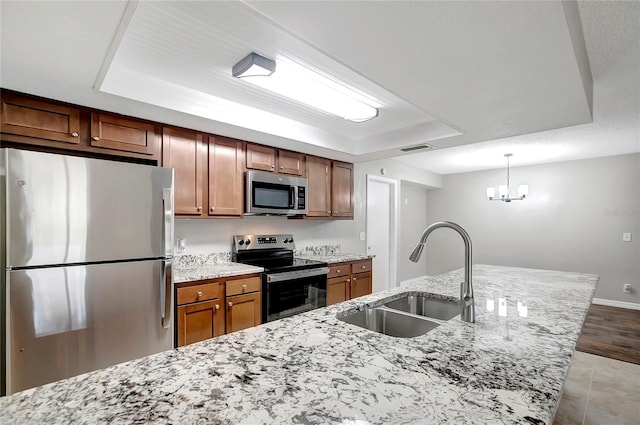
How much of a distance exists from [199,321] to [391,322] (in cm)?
153

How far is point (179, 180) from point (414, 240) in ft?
17.4

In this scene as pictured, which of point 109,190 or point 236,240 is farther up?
point 109,190

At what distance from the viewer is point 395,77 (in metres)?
1.71

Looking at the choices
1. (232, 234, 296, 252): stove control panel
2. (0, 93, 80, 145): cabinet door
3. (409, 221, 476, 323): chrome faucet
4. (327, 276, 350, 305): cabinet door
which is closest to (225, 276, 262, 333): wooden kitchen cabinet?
(232, 234, 296, 252): stove control panel

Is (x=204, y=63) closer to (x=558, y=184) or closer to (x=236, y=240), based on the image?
(x=236, y=240)

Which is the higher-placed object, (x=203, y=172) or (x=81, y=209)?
(x=203, y=172)

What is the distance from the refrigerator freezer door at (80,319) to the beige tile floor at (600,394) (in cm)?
292

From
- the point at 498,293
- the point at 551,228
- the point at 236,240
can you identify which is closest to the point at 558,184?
the point at 551,228

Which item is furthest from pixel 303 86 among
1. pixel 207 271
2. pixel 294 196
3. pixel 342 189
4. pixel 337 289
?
pixel 337 289

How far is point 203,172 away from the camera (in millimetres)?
2668

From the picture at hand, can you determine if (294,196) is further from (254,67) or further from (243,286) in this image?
(254,67)

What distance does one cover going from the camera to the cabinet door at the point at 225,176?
107 inches

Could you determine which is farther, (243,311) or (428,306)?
(243,311)

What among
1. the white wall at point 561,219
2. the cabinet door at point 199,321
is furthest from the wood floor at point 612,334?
the cabinet door at point 199,321
